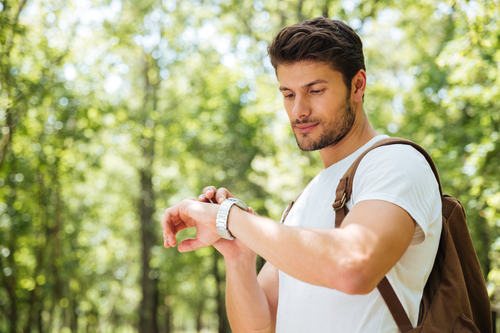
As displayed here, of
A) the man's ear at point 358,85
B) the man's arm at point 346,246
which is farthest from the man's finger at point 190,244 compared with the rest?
the man's ear at point 358,85

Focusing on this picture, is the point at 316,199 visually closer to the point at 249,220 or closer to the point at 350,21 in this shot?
the point at 249,220

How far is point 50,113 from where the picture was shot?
11.9 metres

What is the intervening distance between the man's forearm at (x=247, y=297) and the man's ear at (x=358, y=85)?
0.94 m

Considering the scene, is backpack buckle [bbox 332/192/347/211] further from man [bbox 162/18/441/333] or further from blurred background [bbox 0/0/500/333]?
blurred background [bbox 0/0/500/333]

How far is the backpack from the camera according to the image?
4.66ft

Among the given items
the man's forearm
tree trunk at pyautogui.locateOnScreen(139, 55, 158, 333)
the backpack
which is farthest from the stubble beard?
tree trunk at pyautogui.locateOnScreen(139, 55, 158, 333)

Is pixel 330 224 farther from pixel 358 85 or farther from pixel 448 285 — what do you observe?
pixel 358 85

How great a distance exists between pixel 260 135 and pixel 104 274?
1005 cm

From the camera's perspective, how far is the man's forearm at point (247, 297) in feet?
6.53

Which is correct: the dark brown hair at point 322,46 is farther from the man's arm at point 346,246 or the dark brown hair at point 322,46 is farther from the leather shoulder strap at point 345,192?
the man's arm at point 346,246

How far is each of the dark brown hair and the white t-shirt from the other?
1.52ft

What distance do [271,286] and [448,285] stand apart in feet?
3.19

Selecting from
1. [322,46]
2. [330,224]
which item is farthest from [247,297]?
[322,46]

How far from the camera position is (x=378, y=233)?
118 centimetres
